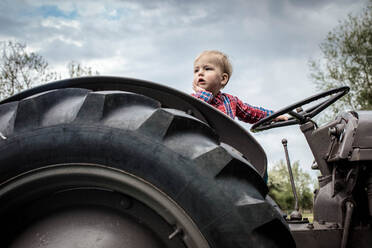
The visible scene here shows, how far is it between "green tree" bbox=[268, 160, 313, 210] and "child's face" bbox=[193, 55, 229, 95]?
2363 centimetres

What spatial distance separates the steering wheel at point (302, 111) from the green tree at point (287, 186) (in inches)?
946

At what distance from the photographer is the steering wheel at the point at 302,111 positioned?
82.0 inches

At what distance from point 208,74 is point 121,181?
6.81 feet

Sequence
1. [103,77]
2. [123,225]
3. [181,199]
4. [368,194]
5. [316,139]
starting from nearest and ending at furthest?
1. [181,199]
2. [123,225]
3. [103,77]
4. [368,194]
5. [316,139]

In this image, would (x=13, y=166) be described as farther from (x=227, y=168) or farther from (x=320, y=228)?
(x=320, y=228)

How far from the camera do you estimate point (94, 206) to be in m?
0.99

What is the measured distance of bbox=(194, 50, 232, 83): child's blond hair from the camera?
296cm

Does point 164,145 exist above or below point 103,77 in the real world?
below

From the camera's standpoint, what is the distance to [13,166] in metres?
0.91

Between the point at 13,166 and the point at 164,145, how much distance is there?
406 millimetres

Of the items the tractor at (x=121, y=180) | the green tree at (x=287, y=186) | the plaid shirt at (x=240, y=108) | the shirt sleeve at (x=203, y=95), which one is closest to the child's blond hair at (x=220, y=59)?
the plaid shirt at (x=240, y=108)

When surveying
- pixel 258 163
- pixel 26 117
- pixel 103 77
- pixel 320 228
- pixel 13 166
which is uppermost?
pixel 103 77

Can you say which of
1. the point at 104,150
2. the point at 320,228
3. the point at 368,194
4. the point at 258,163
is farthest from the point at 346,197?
the point at 104,150

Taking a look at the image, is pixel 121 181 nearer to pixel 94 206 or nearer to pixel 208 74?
pixel 94 206
